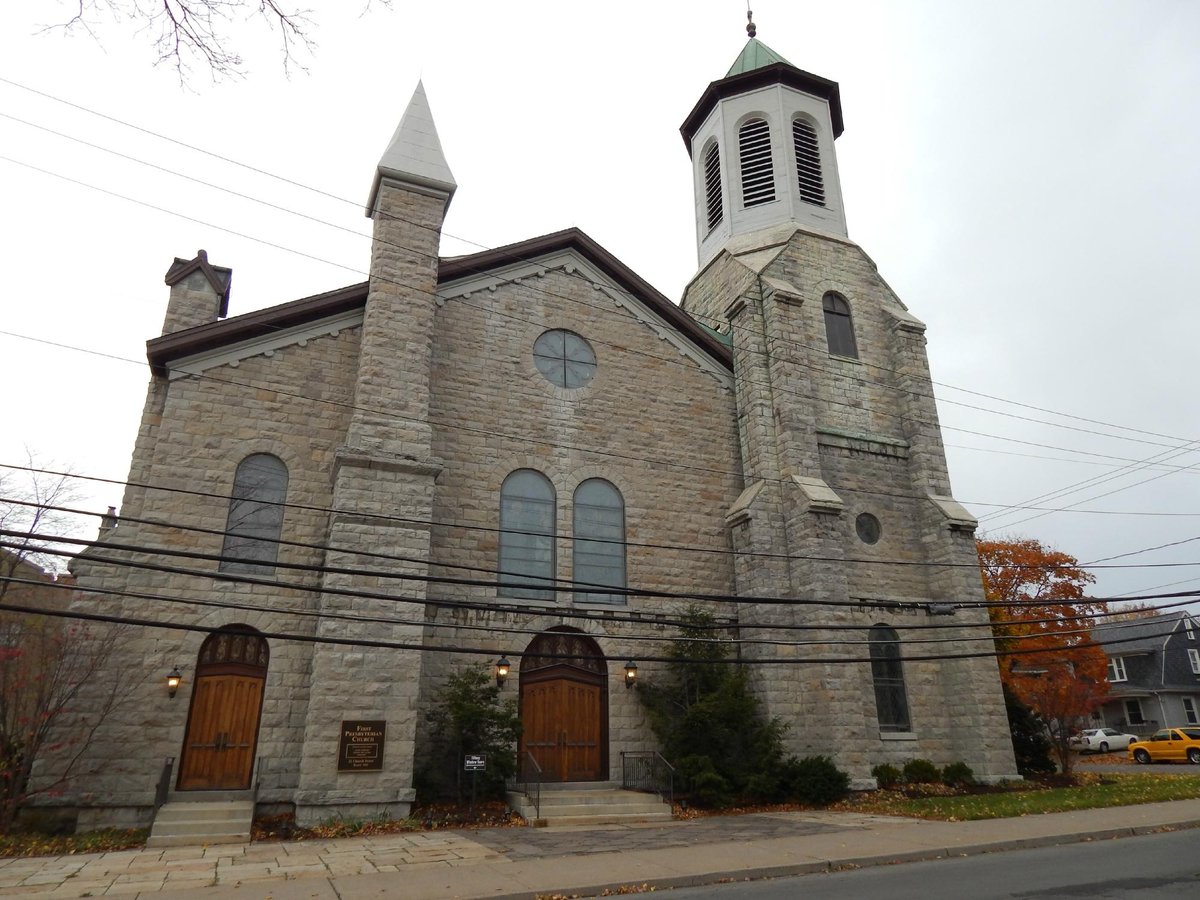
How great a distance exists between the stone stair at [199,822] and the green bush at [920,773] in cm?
1307

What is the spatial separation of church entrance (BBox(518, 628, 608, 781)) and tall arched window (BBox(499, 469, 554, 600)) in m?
1.29

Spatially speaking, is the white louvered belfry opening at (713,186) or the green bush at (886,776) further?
the white louvered belfry opening at (713,186)

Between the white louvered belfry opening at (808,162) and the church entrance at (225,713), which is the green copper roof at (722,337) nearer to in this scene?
the white louvered belfry opening at (808,162)

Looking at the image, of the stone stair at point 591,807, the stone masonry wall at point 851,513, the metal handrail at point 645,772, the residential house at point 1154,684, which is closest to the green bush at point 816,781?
the stone masonry wall at point 851,513

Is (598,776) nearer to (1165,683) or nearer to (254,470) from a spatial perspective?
(254,470)

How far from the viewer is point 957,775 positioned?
54.3ft

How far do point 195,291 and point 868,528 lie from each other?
16.4 meters

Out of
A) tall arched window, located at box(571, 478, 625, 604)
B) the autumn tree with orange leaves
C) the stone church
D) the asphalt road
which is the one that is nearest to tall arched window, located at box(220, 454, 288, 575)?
the stone church

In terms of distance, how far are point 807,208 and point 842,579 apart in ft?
39.2

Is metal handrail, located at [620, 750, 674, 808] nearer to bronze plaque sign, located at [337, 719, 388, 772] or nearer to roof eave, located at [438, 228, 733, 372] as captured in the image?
bronze plaque sign, located at [337, 719, 388, 772]

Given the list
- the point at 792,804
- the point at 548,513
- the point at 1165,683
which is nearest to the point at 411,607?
the point at 548,513

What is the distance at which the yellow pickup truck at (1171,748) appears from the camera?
2838cm

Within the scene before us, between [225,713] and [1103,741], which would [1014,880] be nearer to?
[225,713]

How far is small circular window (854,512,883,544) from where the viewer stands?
18730mm
